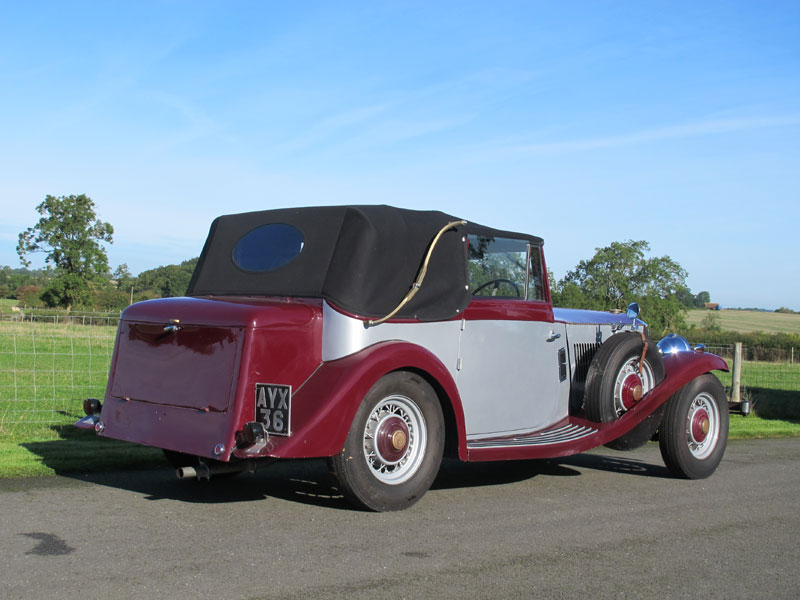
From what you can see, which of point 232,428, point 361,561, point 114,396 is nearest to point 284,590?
point 361,561

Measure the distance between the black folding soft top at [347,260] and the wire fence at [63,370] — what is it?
13.2 feet

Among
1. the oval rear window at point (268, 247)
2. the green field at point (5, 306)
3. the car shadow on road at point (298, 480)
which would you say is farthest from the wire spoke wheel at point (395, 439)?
the green field at point (5, 306)

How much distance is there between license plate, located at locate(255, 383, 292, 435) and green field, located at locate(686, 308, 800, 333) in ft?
234

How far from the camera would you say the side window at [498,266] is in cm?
673

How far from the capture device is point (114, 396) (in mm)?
5980

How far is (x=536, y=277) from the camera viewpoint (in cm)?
722

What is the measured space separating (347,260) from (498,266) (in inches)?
63.8

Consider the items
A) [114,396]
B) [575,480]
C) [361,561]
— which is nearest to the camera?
[361,561]

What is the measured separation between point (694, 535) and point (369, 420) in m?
2.25

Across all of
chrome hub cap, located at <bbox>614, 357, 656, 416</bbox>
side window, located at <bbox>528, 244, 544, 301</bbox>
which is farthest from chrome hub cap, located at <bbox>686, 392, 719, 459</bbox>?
side window, located at <bbox>528, 244, 544, 301</bbox>

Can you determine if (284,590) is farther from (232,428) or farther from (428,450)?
(428,450)

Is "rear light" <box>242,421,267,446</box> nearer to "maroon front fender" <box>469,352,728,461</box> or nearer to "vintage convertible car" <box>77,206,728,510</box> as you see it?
"vintage convertible car" <box>77,206,728,510</box>

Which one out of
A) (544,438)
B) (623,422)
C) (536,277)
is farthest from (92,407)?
(623,422)

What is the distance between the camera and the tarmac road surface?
157 inches
